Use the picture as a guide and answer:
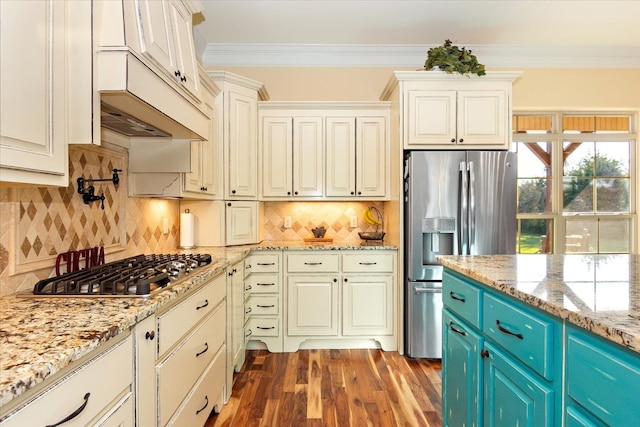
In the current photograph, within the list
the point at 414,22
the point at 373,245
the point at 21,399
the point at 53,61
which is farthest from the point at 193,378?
the point at 414,22

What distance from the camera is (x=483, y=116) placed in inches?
123

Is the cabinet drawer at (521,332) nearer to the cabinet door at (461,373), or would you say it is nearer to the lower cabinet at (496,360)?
the lower cabinet at (496,360)

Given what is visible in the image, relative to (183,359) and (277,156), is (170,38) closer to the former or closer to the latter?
(183,359)

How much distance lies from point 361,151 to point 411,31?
3.84 feet

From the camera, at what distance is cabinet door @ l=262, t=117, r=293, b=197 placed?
350 cm

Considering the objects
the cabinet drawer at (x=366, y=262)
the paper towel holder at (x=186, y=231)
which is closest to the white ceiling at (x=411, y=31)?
the paper towel holder at (x=186, y=231)

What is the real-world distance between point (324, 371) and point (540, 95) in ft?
11.4

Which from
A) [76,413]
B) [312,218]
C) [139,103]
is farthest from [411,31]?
[76,413]

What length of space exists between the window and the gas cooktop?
3717 millimetres

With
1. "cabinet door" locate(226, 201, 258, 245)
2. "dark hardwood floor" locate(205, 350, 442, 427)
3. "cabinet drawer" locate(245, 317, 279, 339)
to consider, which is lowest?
"dark hardwood floor" locate(205, 350, 442, 427)

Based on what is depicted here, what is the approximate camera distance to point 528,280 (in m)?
1.33

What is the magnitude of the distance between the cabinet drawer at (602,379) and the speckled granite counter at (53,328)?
120cm

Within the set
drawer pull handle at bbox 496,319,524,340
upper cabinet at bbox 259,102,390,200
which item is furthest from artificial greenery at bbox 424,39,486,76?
drawer pull handle at bbox 496,319,524,340

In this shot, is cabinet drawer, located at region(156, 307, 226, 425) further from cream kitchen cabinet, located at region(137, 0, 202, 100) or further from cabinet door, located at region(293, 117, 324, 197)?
cabinet door, located at region(293, 117, 324, 197)
